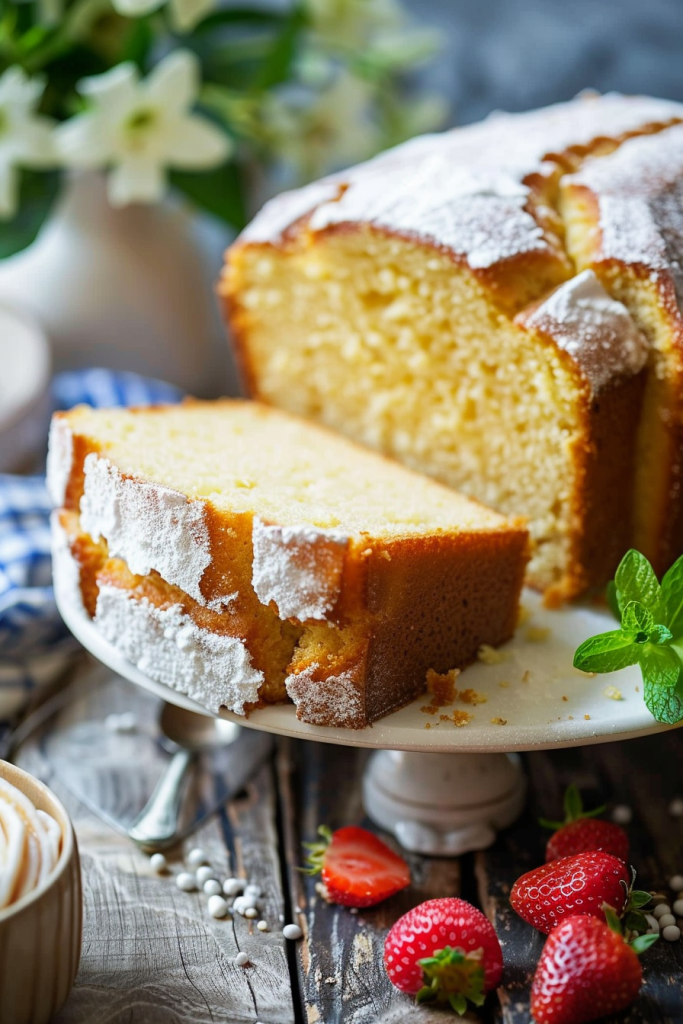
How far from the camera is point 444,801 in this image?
6.60ft

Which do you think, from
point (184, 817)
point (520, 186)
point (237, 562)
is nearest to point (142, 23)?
point (520, 186)

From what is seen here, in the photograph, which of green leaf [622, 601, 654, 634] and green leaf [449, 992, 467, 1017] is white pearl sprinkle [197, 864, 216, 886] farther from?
green leaf [622, 601, 654, 634]

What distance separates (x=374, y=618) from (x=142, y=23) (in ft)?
6.10

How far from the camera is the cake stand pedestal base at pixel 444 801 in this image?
6.51ft

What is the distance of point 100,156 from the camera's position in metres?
2.69

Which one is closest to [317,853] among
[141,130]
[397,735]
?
[397,735]

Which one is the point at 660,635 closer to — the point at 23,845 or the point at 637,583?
the point at 637,583

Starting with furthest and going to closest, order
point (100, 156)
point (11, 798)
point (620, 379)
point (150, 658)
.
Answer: point (100, 156) → point (620, 379) → point (150, 658) → point (11, 798)

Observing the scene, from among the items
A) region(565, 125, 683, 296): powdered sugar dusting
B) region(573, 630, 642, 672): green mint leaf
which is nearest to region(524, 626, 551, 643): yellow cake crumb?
region(573, 630, 642, 672): green mint leaf

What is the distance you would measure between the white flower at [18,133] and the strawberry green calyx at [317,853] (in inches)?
67.8

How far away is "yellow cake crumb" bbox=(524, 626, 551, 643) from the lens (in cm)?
200

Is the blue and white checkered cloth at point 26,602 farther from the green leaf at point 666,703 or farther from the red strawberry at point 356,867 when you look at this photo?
the green leaf at point 666,703

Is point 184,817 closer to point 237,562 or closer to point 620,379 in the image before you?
point 237,562

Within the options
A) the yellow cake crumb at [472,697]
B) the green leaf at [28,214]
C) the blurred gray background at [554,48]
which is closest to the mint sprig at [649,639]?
the yellow cake crumb at [472,697]
